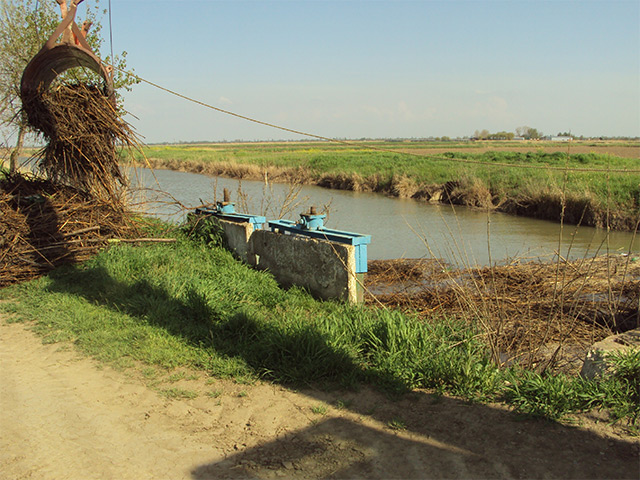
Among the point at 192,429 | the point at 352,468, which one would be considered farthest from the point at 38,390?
the point at 352,468

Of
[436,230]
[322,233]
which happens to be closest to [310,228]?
[322,233]

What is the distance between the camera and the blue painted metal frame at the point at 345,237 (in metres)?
6.87

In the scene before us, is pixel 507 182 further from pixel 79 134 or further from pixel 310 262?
pixel 79 134

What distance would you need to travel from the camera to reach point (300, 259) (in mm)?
7680

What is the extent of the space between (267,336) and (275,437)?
1450mm

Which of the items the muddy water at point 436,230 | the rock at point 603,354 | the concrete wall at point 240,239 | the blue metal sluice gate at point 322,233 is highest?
the blue metal sluice gate at point 322,233

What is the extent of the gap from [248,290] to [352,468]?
3951 millimetres

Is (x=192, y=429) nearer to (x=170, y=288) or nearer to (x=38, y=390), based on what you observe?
(x=38, y=390)

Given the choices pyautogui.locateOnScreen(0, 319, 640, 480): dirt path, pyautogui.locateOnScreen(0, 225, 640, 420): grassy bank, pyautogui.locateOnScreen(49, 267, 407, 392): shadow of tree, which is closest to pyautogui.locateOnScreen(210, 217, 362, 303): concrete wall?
pyautogui.locateOnScreen(0, 225, 640, 420): grassy bank

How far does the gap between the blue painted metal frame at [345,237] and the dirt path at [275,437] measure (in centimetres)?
271

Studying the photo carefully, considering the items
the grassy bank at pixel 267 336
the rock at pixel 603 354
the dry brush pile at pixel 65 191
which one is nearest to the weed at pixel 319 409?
the grassy bank at pixel 267 336

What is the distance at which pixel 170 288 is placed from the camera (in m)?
6.87

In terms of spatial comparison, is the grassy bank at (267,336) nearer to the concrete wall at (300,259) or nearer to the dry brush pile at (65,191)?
the concrete wall at (300,259)

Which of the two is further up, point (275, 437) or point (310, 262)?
point (310, 262)
